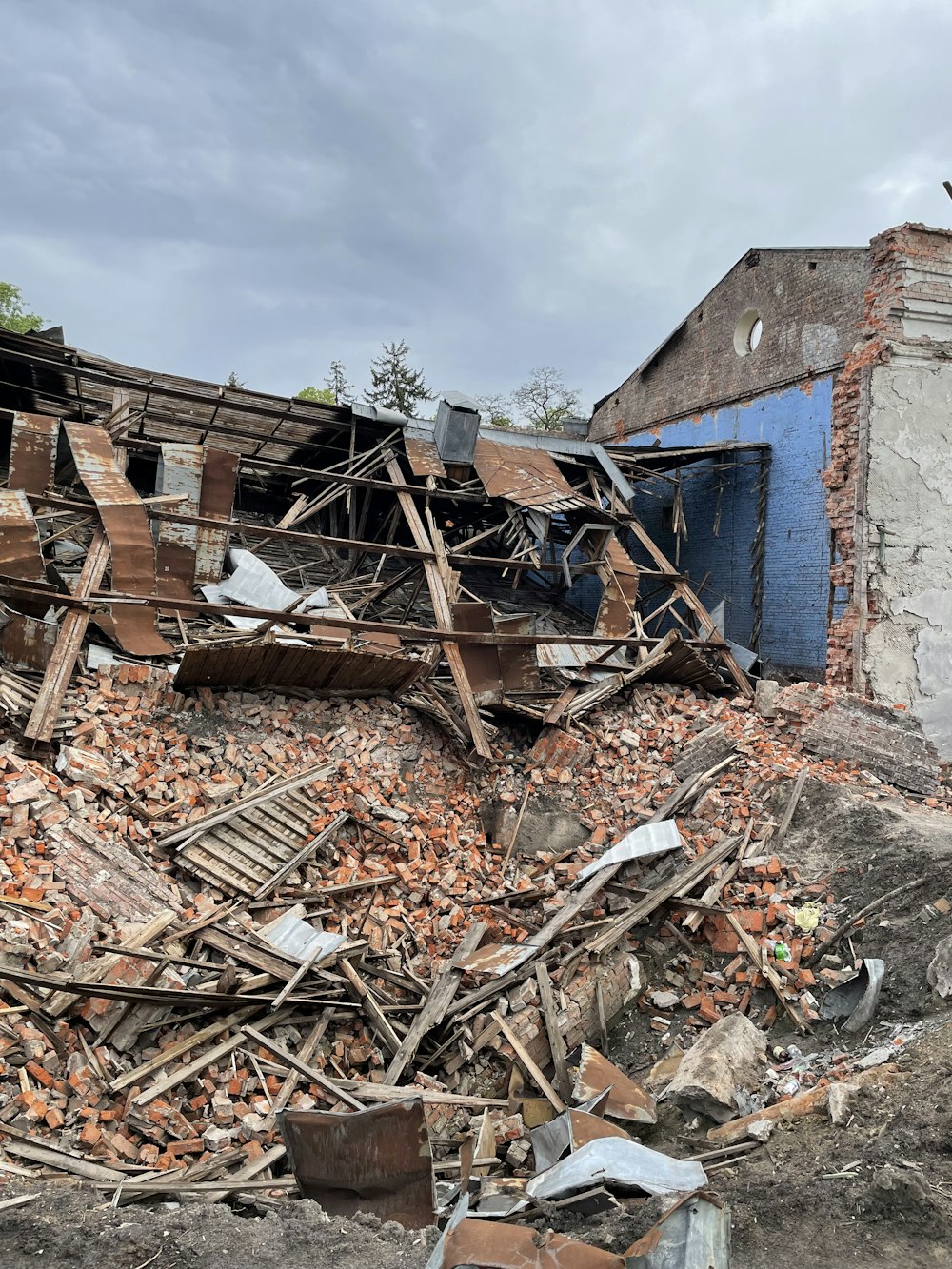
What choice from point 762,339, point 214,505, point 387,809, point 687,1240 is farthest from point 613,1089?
point 762,339

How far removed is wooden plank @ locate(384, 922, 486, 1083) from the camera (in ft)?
17.4

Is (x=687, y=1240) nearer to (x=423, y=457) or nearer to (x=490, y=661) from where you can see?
(x=490, y=661)

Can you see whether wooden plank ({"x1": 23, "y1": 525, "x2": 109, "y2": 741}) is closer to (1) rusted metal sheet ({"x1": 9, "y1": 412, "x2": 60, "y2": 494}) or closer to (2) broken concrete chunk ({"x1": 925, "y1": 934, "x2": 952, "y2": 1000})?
(1) rusted metal sheet ({"x1": 9, "y1": 412, "x2": 60, "y2": 494})

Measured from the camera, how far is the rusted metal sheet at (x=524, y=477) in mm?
11609

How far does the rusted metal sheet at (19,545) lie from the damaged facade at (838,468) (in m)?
9.08

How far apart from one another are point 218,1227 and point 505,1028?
2502 mm

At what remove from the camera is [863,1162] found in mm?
3631

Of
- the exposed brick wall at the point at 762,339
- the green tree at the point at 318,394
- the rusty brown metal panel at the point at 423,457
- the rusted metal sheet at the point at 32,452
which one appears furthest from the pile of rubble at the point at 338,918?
the green tree at the point at 318,394

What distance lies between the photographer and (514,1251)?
3.02 m

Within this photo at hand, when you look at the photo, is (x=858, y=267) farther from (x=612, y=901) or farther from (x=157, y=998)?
(x=157, y=998)

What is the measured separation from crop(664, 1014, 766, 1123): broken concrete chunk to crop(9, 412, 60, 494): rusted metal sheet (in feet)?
27.5

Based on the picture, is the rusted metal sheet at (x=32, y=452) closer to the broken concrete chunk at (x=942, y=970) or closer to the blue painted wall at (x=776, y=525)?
the broken concrete chunk at (x=942, y=970)

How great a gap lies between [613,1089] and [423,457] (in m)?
8.66

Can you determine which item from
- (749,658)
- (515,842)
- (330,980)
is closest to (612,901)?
(515,842)
